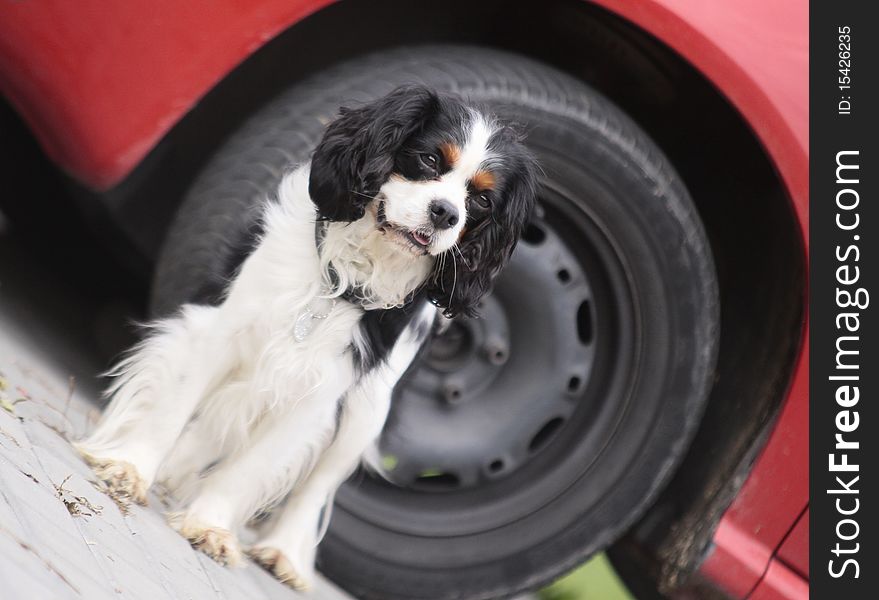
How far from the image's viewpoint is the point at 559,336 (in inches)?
130

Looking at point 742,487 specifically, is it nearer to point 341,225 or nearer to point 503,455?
point 503,455

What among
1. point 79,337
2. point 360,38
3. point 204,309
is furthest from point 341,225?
point 79,337

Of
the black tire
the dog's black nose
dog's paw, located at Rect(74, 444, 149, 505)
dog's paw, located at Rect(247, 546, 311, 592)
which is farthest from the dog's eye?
dog's paw, located at Rect(247, 546, 311, 592)

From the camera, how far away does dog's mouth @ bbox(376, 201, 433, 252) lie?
9.18 ft

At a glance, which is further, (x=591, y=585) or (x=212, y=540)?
Answer: (x=591, y=585)

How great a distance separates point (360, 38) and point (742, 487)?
1686 millimetres

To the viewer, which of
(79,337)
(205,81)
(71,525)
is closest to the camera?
(71,525)

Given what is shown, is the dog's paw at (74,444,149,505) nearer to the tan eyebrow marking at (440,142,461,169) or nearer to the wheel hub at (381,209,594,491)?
the wheel hub at (381,209,594,491)

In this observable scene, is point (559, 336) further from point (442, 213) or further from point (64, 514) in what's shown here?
point (64, 514)

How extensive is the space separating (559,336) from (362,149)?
0.86 m

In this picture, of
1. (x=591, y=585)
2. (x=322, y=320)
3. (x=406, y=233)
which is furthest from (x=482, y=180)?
(x=591, y=585)

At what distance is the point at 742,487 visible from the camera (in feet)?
11.0

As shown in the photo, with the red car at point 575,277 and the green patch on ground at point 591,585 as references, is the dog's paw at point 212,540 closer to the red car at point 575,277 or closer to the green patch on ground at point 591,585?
the red car at point 575,277

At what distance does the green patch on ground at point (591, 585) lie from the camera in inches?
169
